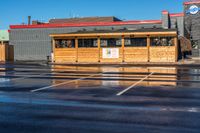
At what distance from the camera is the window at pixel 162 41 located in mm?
37000

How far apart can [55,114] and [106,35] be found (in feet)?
98.1

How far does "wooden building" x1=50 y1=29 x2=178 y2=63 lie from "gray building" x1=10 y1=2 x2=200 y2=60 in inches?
414

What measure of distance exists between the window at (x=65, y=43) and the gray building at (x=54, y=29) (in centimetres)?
1014

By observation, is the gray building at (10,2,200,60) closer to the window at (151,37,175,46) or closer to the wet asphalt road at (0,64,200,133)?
the window at (151,37,175,46)

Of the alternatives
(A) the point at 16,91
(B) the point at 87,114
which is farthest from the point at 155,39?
(B) the point at 87,114

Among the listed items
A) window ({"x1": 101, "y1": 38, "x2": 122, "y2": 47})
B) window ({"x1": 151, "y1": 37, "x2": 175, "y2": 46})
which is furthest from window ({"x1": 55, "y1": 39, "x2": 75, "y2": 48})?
window ({"x1": 151, "y1": 37, "x2": 175, "y2": 46})

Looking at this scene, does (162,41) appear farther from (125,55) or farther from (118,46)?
(118,46)

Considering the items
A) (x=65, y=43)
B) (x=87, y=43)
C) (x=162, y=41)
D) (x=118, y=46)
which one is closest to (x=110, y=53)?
(x=118, y=46)

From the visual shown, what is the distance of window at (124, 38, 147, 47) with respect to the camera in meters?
37.8

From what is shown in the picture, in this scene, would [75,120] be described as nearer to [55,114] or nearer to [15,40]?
[55,114]

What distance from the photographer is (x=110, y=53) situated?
3894 centimetres

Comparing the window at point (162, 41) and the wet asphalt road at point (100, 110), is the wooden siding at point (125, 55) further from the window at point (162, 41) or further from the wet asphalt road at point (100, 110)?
the wet asphalt road at point (100, 110)

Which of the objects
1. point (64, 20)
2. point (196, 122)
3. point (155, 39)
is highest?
point (64, 20)

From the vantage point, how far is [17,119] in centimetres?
845
